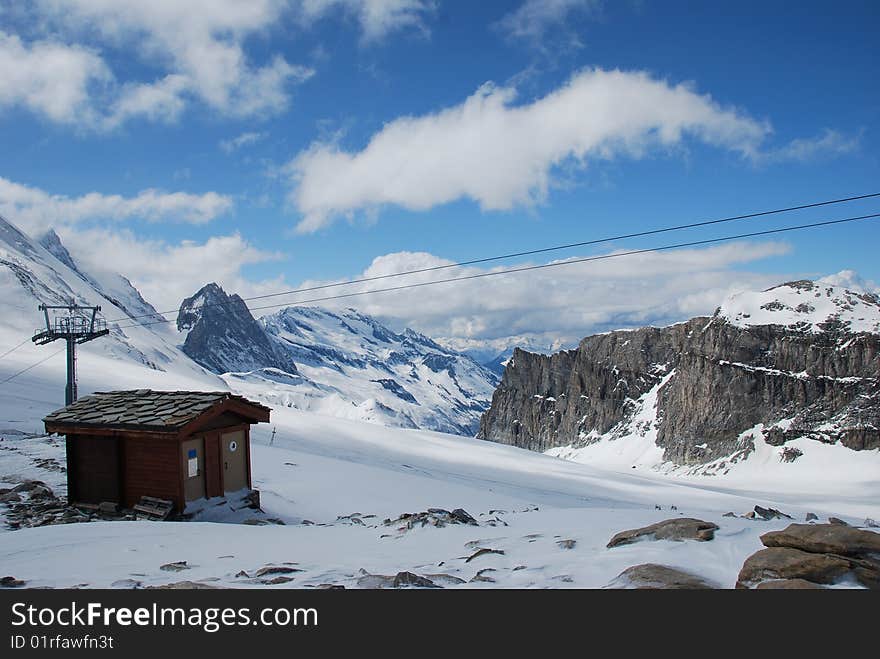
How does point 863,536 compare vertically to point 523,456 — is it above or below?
above

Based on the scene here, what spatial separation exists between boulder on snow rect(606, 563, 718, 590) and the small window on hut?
1212cm

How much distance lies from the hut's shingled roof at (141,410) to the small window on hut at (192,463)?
42.5 inches

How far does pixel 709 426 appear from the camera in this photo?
140 meters

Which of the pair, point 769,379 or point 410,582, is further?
point 769,379

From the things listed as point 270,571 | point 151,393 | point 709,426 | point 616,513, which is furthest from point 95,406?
point 709,426

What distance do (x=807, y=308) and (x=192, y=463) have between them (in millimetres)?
153611

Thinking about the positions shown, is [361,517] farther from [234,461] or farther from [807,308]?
[807,308]

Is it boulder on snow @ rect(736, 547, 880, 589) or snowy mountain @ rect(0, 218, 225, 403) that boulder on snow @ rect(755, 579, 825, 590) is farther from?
snowy mountain @ rect(0, 218, 225, 403)

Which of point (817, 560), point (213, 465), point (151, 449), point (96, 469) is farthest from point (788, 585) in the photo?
point (96, 469)

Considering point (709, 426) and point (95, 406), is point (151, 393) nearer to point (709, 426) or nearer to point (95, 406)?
point (95, 406)

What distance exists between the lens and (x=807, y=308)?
13938 centimetres

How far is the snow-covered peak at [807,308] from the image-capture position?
132125 millimetres

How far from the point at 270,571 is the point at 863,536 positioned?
8.04 meters

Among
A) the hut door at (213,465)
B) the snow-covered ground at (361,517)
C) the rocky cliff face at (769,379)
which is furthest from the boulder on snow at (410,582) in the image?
the rocky cliff face at (769,379)
